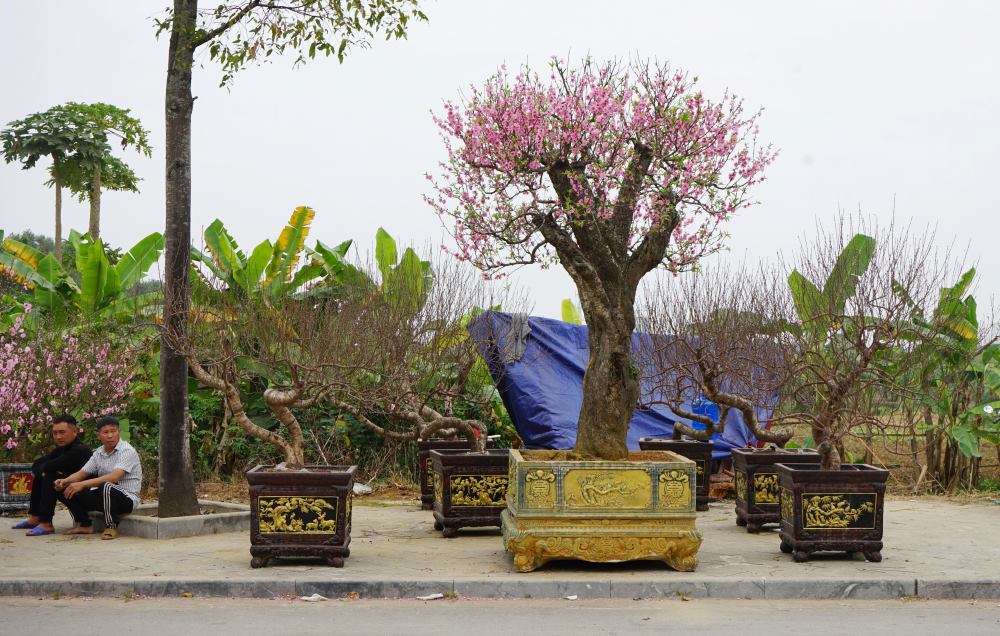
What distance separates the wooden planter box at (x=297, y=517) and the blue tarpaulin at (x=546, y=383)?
650 cm

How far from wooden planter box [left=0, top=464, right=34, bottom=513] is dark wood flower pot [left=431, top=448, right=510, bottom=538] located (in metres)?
5.15

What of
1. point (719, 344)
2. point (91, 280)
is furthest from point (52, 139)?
point (719, 344)

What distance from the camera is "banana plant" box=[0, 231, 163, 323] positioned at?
590 inches

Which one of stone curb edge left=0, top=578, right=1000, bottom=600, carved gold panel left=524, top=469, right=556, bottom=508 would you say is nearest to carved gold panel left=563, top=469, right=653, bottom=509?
carved gold panel left=524, top=469, right=556, bottom=508

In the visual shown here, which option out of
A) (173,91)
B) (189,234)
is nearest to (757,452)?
(189,234)

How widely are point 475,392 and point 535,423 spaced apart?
109 cm

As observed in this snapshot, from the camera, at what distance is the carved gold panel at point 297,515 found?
8383mm

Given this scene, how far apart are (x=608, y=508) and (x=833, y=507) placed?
1991mm

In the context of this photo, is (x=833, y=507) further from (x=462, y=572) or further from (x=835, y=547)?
(x=462, y=572)

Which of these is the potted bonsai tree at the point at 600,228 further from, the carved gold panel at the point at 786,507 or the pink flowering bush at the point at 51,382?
the pink flowering bush at the point at 51,382

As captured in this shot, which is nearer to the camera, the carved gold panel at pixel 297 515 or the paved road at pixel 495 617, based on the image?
the paved road at pixel 495 617

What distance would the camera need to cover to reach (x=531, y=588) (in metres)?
7.82

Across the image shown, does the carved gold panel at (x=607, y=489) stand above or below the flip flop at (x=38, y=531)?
above

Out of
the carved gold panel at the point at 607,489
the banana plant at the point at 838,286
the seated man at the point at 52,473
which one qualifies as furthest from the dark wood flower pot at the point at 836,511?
the seated man at the point at 52,473
